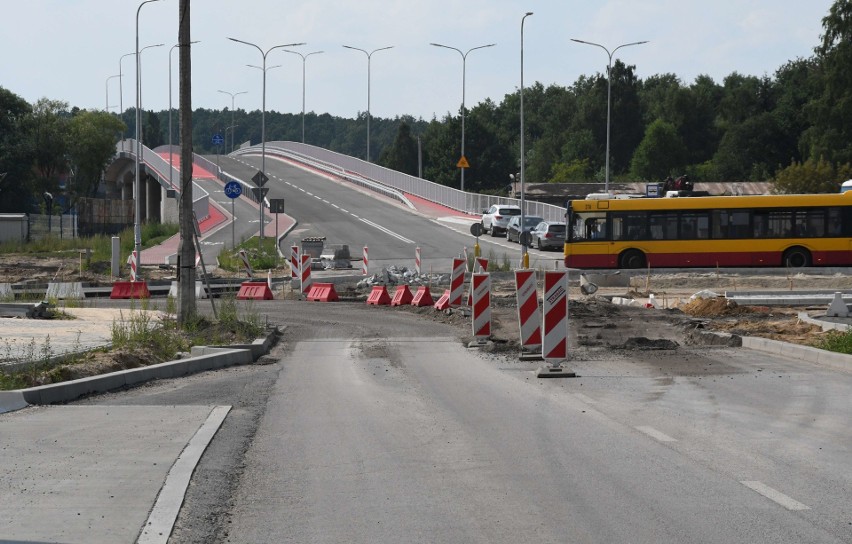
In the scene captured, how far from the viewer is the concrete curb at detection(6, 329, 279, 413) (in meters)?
12.3

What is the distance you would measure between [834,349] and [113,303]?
2093 centimetres

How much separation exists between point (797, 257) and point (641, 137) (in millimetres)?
100502

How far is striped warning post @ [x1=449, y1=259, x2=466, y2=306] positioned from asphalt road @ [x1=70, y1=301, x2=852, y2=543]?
968cm

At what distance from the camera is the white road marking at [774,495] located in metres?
7.38

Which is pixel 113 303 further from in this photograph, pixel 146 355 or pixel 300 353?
pixel 146 355

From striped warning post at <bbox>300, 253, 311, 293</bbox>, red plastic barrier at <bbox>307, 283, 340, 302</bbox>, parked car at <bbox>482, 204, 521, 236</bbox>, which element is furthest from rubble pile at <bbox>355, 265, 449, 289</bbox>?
parked car at <bbox>482, 204, 521, 236</bbox>

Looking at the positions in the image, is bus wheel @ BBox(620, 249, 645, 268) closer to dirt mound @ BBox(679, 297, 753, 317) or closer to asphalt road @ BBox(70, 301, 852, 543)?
dirt mound @ BBox(679, 297, 753, 317)

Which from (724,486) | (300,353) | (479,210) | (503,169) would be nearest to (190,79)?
(300,353)

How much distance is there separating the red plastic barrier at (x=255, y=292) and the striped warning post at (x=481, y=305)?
49.1 feet

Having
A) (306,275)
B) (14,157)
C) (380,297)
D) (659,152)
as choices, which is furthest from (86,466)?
(659,152)

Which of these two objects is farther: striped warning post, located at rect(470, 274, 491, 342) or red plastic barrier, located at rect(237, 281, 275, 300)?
red plastic barrier, located at rect(237, 281, 275, 300)

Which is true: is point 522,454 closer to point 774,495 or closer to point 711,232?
point 774,495

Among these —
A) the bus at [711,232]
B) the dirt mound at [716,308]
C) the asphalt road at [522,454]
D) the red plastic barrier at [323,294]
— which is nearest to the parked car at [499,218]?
the bus at [711,232]

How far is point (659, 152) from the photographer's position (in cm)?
11938
